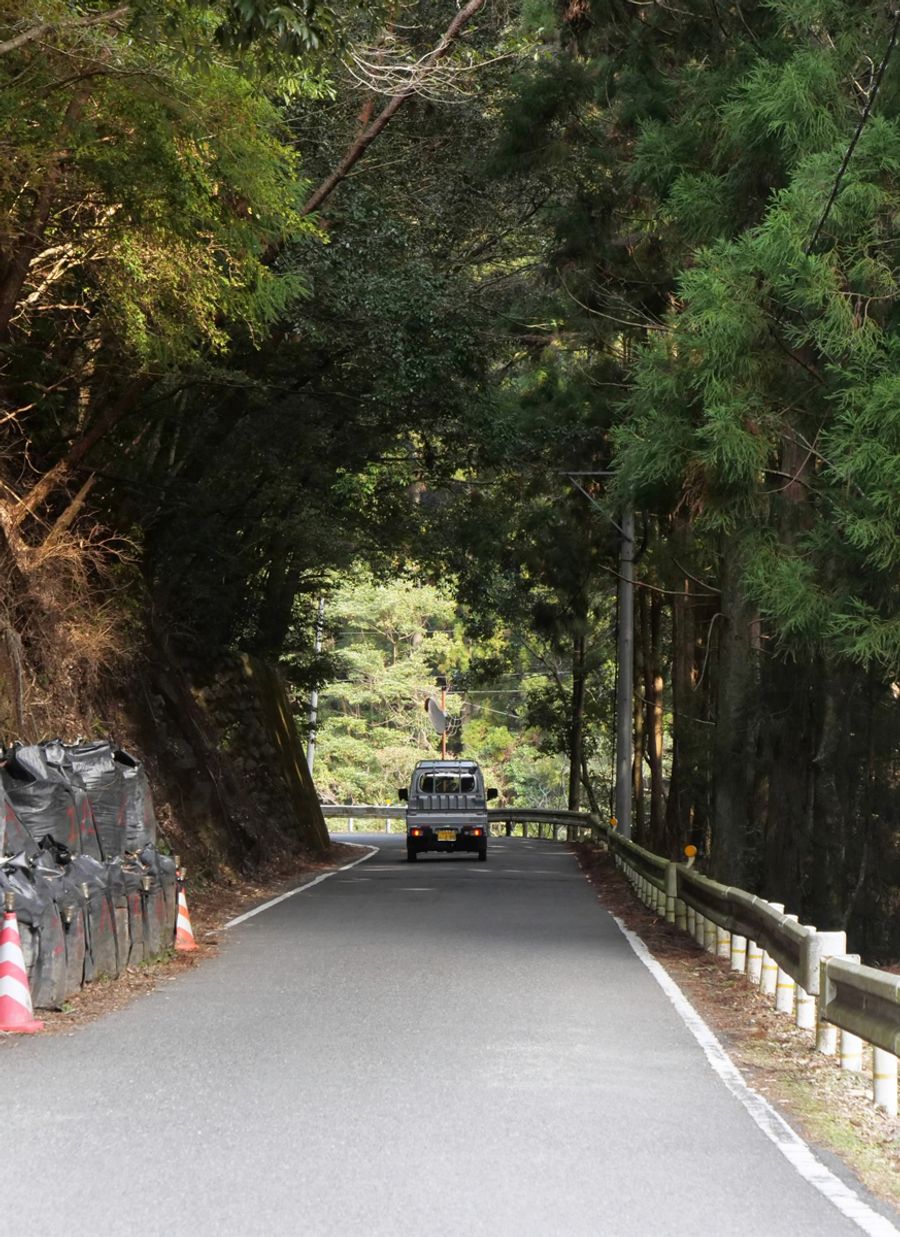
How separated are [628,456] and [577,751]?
39456mm

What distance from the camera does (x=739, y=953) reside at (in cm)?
1505

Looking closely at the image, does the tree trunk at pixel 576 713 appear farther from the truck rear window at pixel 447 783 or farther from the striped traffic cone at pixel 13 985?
the striped traffic cone at pixel 13 985

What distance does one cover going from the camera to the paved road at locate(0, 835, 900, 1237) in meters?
6.28

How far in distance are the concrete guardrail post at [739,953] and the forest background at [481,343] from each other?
9.42ft

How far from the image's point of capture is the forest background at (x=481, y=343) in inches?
605

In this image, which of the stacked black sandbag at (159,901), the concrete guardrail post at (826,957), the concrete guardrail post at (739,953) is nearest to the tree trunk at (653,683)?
the concrete guardrail post at (739,953)

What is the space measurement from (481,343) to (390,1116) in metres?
19.0

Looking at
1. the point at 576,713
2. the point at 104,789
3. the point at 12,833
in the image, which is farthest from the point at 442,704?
Result: the point at 12,833

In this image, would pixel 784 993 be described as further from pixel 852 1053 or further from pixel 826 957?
pixel 852 1053

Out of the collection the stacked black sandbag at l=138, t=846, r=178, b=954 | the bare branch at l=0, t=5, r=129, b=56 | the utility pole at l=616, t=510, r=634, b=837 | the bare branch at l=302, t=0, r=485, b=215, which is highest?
the bare branch at l=302, t=0, r=485, b=215

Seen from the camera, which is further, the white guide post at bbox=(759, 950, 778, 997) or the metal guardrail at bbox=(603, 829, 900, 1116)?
the white guide post at bbox=(759, 950, 778, 997)

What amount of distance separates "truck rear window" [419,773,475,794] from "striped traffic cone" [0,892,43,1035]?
25.7 meters

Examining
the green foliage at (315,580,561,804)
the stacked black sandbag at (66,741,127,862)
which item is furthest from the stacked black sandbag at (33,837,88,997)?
the green foliage at (315,580,561,804)

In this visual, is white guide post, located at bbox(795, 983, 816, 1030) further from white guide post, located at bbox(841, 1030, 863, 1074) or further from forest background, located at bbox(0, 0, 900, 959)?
forest background, located at bbox(0, 0, 900, 959)
